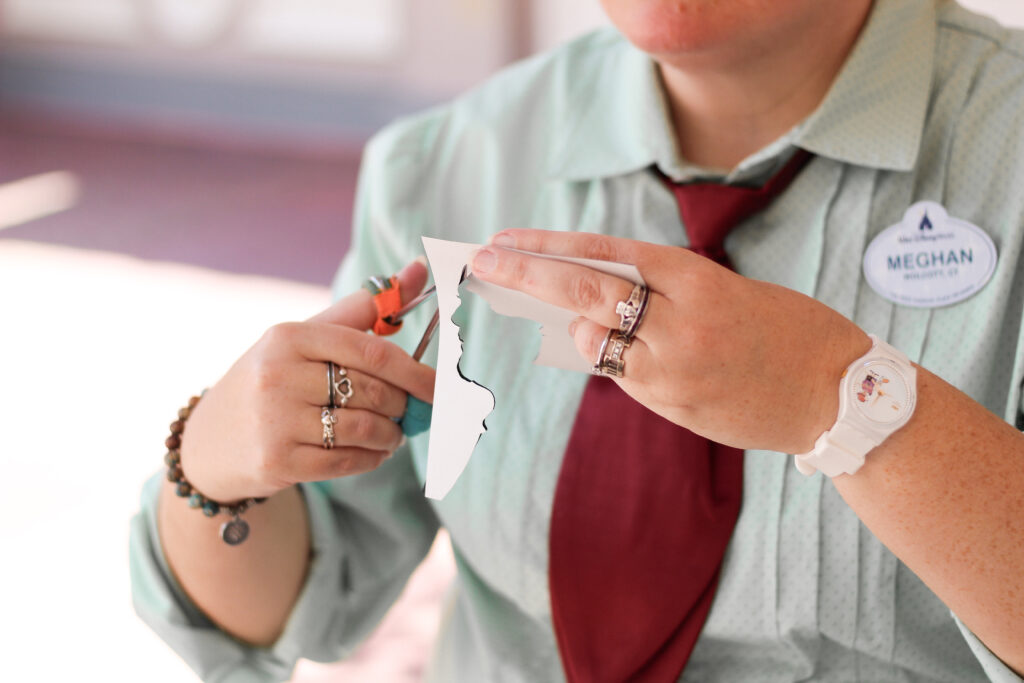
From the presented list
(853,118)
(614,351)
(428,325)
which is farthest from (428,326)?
(853,118)

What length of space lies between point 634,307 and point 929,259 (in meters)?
0.39

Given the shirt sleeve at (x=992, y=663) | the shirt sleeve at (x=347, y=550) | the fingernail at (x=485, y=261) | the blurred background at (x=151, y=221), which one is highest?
the fingernail at (x=485, y=261)

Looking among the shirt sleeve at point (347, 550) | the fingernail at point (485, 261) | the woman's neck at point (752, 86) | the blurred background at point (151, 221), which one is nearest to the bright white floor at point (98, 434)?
the blurred background at point (151, 221)

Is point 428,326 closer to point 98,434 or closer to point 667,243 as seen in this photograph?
point 667,243

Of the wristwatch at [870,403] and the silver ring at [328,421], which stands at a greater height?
the wristwatch at [870,403]

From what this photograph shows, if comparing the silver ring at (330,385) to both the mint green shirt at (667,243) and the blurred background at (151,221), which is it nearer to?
the mint green shirt at (667,243)

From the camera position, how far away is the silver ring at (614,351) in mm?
663

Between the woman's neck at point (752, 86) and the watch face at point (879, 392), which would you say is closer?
the watch face at point (879, 392)

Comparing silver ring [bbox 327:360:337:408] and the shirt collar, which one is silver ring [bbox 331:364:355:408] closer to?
silver ring [bbox 327:360:337:408]

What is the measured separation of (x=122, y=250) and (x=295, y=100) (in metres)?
1.65

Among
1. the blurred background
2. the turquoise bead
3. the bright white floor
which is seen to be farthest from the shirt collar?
the bright white floor

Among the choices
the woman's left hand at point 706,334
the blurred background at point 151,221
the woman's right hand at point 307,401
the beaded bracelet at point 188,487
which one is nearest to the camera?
the woman's left hand at point 706,334

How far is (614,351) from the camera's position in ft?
2.18

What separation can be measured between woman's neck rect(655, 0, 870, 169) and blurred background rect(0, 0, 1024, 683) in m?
1.26
